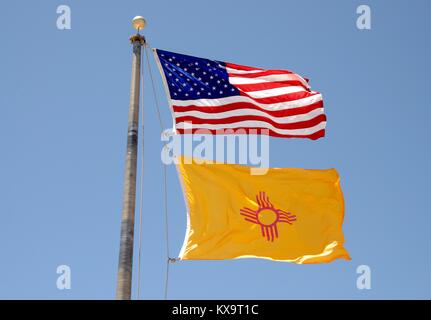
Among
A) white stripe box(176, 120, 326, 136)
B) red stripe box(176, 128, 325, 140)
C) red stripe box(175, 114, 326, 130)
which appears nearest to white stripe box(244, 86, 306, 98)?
red stripe box(175, 114, 326, 130)

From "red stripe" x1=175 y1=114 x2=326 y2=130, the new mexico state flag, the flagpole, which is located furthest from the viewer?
"red stripe" x1=175 y1=114 x2=326 y2=130

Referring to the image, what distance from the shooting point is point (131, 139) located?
15172 millimetres

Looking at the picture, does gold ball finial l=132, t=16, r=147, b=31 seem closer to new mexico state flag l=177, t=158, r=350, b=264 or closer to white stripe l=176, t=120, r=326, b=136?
white stripe l=176, t=120, r=326, b=136

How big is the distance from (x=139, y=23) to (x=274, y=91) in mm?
4381

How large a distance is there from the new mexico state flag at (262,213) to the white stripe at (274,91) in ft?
6.73

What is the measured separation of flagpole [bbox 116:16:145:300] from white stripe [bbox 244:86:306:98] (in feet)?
12.0

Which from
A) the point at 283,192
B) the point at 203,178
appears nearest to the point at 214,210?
the point at 203,178

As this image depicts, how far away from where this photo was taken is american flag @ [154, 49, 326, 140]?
17.5 meters

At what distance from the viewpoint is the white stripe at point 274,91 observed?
18797 mm

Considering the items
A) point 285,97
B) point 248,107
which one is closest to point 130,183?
point 248,107

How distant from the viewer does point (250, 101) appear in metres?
18.6

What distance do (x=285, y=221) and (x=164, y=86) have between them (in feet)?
14.7
